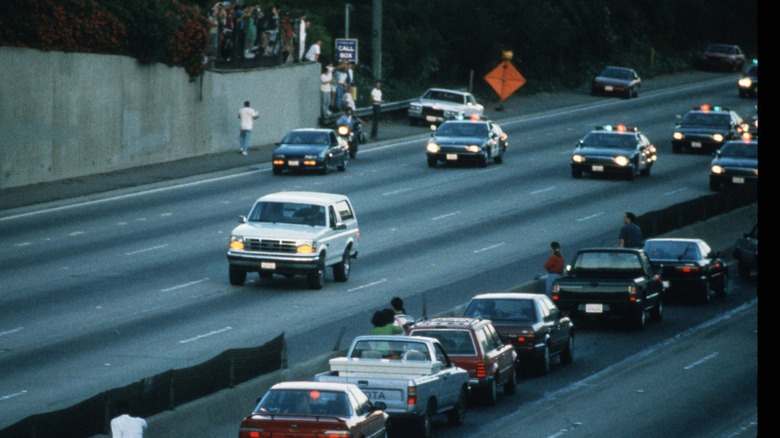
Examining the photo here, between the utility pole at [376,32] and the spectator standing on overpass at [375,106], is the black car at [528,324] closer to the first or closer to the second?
the spectator standing on overpass at [375,106]

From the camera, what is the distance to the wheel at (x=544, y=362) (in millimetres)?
22984

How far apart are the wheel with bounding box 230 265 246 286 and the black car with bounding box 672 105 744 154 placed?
31.0 metres

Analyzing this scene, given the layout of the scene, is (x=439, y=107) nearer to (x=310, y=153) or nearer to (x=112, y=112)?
(x=310, y=153)

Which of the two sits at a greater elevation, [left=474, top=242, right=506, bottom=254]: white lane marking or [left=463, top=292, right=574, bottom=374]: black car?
[left=463, top=292, right=574, bottom=374]: black car

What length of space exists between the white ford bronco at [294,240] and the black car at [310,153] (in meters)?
15.0

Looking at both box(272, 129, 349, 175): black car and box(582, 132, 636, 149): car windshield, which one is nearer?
box(272, 129, 349, 175): black car

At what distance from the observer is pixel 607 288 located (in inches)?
1094

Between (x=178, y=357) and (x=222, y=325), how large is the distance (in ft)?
9.64

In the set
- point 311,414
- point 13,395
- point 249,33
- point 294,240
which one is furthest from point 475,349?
point 249,33

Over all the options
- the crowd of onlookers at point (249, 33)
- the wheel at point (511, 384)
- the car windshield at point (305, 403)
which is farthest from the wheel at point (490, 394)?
the crowd of onlookers at point (249, 33)

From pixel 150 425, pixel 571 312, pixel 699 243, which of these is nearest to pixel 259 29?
pixel 699 243

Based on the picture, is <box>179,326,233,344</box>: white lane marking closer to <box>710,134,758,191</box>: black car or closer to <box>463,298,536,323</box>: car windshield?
<box>463,298,536,323</box>: car windshield

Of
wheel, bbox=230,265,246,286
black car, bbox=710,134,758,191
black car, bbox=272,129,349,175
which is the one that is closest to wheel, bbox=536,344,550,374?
wheel, bbox=230,265,246,286

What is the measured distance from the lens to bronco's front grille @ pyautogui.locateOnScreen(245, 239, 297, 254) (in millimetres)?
28578
